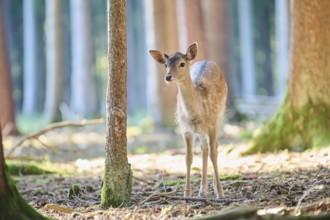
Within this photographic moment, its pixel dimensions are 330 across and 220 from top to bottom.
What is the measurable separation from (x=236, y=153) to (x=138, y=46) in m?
47.1

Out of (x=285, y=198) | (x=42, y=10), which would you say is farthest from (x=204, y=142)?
(x=42, y=10)

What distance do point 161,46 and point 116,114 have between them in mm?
11125

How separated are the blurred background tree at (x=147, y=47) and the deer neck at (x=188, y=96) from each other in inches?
334

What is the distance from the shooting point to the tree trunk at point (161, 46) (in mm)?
18203

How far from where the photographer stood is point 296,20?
10977mm

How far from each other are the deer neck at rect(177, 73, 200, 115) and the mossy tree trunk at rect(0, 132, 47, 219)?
297cm

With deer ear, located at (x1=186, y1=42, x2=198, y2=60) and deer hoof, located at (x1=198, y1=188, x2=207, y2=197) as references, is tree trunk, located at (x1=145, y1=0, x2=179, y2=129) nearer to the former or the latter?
deer ear, located at (x1=186, y1=42, x2=198, y2=60)

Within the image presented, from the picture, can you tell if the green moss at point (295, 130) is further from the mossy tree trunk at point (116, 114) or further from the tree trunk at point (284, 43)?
the tree trunk at point (284, 43)

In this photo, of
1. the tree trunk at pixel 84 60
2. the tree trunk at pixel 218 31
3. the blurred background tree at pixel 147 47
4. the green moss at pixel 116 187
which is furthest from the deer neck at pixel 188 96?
the tree trunk at pixel 84 60

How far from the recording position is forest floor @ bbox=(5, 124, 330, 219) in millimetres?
6836

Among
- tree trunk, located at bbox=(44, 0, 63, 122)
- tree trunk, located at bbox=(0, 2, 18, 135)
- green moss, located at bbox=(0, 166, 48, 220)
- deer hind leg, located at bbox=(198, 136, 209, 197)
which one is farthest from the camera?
tree trunk, located at bbox=(44, 0, 63, 122)

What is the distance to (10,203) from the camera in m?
5.95

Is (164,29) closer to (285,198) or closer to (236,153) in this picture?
(236,153)

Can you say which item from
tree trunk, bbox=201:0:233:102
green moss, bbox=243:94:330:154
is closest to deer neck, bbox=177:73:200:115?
green moss, bbox=243:94:330:154
